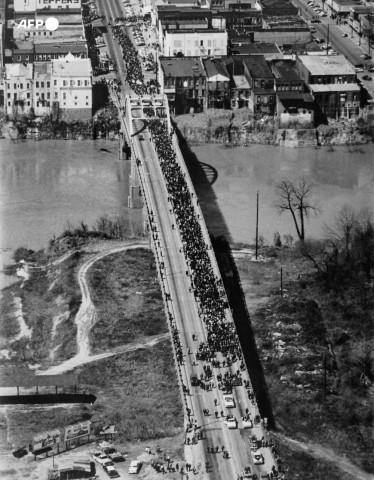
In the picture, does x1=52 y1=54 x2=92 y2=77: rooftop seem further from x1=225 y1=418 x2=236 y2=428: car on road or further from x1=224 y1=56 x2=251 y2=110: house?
x1=225 y1=418 x2=236 y2=428: car on road

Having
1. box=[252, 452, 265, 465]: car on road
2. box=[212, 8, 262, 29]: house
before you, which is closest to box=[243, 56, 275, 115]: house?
box=[212, 8, 262, 29]: house

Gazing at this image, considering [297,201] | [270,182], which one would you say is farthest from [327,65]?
[297,201]

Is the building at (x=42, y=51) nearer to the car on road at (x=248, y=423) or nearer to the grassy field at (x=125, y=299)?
the grassy field at (x=125, y=299)

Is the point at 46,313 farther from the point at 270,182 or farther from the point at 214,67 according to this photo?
the point at 214,67

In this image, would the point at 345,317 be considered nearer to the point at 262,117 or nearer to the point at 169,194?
the point at 169,194

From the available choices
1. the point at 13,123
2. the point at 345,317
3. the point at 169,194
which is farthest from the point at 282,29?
the point at 345,317

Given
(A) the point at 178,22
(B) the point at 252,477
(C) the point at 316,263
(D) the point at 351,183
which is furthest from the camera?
(A) the point at 178,22

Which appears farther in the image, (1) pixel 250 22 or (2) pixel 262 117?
(1) pixel 250 22

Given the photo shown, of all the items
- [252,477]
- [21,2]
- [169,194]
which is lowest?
[252,477]
